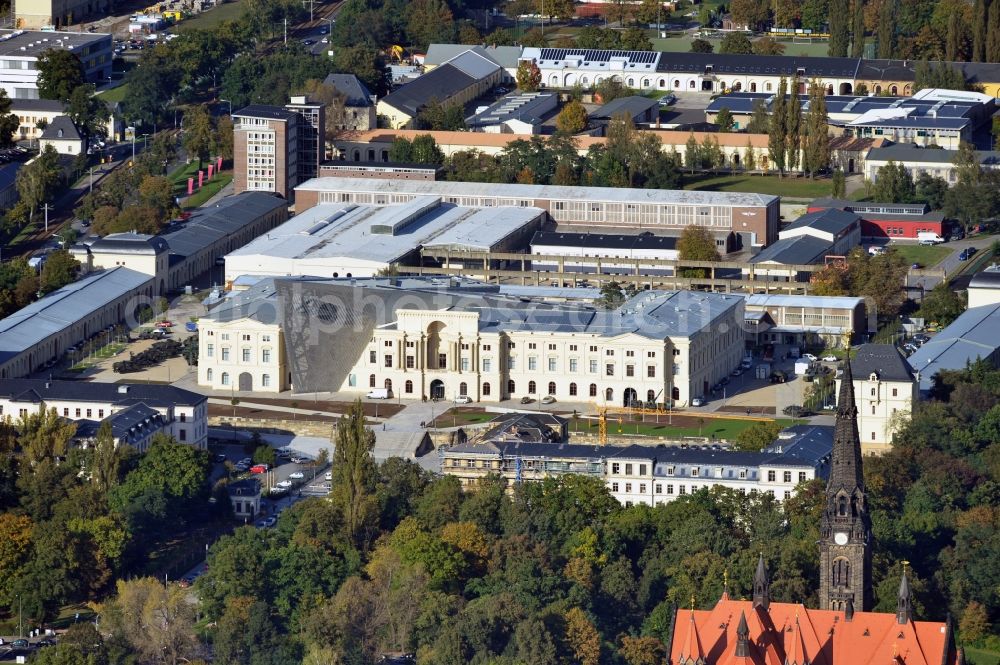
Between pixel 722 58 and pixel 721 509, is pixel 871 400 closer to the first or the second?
pixel 721 509

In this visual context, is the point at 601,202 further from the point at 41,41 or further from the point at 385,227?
the point at 41,41

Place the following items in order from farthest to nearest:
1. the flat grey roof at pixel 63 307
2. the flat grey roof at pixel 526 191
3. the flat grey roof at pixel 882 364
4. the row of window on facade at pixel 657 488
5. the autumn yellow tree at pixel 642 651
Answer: the flat grey roof at pixel 526 191, the flat grey roof at pixel 63 307, the flat grey roof at pixel 882 364, the row of window on facade at pixel 657 488, the autumn yellow tree at pixel 642 651

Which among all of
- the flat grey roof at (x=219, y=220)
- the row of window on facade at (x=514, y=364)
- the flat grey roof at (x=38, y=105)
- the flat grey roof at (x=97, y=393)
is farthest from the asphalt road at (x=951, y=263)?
the flat grey roof at (x=38, y=105)

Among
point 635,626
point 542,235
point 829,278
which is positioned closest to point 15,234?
point 542,235

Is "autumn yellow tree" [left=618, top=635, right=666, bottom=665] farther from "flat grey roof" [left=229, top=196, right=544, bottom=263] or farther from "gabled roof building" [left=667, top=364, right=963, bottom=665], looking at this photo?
"flat grey roof" [left=229, top=196, right=544, bottom=263]

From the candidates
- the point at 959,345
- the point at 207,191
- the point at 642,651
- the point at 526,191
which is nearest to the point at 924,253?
the point at 526,191

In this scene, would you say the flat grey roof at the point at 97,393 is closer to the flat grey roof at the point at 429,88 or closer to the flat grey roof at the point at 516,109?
the flat grey roof at the point at 516,109
